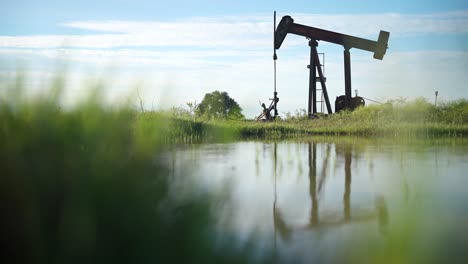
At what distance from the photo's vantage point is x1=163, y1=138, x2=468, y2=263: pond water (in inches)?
72.4

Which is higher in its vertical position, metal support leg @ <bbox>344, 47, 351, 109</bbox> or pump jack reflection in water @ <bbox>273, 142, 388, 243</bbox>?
metal support leg @ <bbox>344, 47, 351, 109</bbox>

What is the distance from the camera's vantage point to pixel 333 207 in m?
3.86

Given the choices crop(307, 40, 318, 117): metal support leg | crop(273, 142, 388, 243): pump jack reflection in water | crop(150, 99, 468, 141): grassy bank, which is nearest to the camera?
crop(273, 142, 388, 243): pump jack reflection in water

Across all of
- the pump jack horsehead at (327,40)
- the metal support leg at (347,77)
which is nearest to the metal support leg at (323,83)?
the pump jack horsehead at (327,40)

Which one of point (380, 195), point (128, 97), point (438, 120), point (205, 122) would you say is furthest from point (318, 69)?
point (128, 97)

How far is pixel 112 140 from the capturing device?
2160 millimetres

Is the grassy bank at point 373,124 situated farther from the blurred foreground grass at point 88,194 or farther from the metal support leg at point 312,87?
the blurred foreground grass at point 88,194

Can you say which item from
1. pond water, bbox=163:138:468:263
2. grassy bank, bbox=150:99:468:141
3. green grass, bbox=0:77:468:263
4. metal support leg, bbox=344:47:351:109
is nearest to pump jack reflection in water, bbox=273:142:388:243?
pond water, bbox=163:138:468:263

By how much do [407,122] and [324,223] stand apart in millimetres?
11521

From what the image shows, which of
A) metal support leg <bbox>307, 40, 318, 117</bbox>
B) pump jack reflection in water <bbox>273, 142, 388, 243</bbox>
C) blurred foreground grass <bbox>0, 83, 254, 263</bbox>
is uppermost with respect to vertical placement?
metal support leg <bbox>307, 40, 318, 117</bbox>

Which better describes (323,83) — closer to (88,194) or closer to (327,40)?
(327,40)

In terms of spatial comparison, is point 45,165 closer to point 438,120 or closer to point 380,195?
point 380,195

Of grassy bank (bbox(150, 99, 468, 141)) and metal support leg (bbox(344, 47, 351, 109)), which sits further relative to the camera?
metal support leg (bbox(344, 47, 351, 109))

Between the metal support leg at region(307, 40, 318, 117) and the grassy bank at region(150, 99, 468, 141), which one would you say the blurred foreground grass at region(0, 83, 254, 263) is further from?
the metal support leg at region(307, 40, 318, 117)
